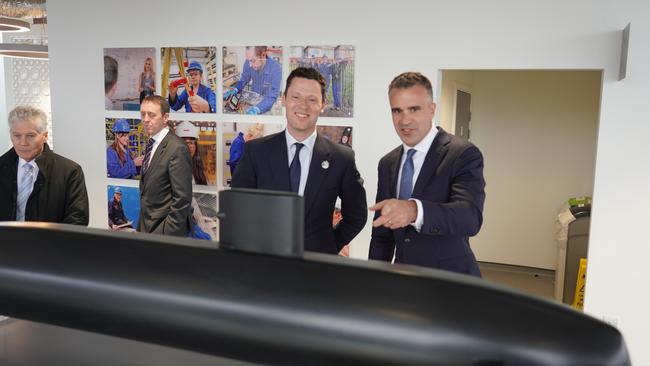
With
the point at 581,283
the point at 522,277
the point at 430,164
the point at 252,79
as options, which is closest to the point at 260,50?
the point at 252,79

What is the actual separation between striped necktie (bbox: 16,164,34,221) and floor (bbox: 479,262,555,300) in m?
4.79

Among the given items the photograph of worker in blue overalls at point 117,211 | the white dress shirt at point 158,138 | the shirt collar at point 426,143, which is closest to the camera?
the shirt collar at point 426,143

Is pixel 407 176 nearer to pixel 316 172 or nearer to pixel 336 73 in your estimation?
pixel 316 172

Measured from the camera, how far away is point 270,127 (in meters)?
4.09

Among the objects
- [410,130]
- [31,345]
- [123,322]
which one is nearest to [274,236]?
[123,322]

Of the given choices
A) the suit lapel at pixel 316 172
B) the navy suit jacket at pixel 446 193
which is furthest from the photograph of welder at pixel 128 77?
the navy suit jacket at pixel 446 193

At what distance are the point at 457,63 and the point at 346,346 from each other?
327cm

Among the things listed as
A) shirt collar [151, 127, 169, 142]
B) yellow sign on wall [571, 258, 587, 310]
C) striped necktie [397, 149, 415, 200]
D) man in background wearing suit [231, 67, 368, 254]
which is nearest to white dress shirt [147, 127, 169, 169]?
shirt collar [151, 127, 169, 142]

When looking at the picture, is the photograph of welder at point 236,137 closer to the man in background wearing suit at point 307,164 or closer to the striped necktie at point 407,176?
the man in background wearing suit at point 307,164

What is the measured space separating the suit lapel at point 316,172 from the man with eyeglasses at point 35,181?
56.1 inches

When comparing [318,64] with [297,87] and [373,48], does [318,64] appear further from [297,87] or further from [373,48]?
[297,87]

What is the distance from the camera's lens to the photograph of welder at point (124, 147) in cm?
452

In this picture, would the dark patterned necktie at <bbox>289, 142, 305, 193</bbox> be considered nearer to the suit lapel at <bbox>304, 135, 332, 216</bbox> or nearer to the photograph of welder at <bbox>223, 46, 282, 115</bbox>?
the suit lapel at <bbox>304, 135, 332, 216</bbox>

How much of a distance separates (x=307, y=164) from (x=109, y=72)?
2944 mm
